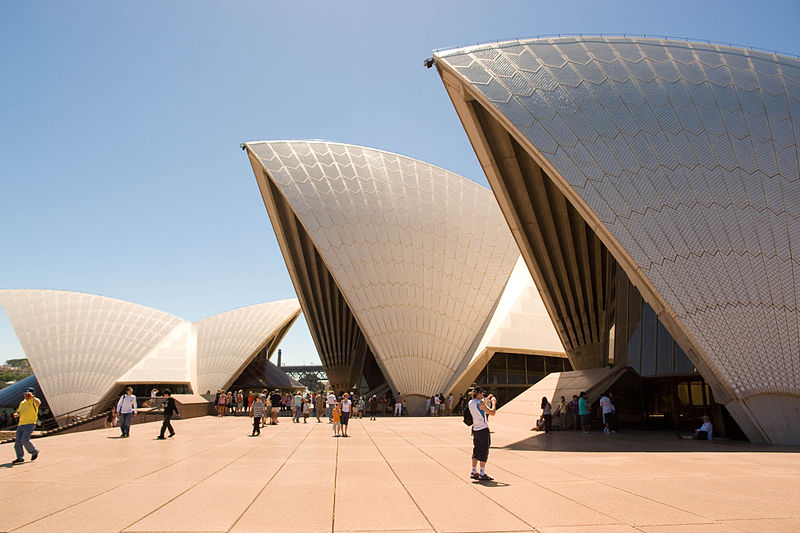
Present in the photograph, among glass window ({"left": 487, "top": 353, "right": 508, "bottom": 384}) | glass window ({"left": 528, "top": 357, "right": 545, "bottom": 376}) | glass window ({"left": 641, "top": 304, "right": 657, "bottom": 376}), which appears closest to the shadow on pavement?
glass window ({"left": 641, "top": 304, "right": 657, "bottom": 376})

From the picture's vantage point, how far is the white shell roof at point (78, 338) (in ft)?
107

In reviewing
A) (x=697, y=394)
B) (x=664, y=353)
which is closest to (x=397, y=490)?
(x=664, y=353)

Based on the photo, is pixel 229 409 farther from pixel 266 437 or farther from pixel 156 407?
pixel 266 437

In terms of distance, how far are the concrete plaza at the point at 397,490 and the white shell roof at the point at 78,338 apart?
24.3 meters

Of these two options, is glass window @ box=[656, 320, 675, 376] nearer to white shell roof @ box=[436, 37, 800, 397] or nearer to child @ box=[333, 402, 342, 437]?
white shell roof @ box=[436, 37, 800, 397]

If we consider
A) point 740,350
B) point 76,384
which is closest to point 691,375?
point 740,350

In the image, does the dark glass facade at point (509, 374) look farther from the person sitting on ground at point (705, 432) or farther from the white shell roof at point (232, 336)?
the white shell roof at point (232, 336)

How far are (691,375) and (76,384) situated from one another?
34.0 meters

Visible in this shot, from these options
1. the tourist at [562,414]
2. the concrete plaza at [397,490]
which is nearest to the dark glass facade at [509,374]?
the tourist at [562,414]

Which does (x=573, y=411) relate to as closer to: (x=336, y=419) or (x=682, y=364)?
(x=682, y=364)

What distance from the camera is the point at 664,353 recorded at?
17.5m

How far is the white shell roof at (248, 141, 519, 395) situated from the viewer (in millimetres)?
27531

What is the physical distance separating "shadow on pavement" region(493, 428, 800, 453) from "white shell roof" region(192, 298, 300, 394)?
27.5m

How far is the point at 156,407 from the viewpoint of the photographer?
26.7m
